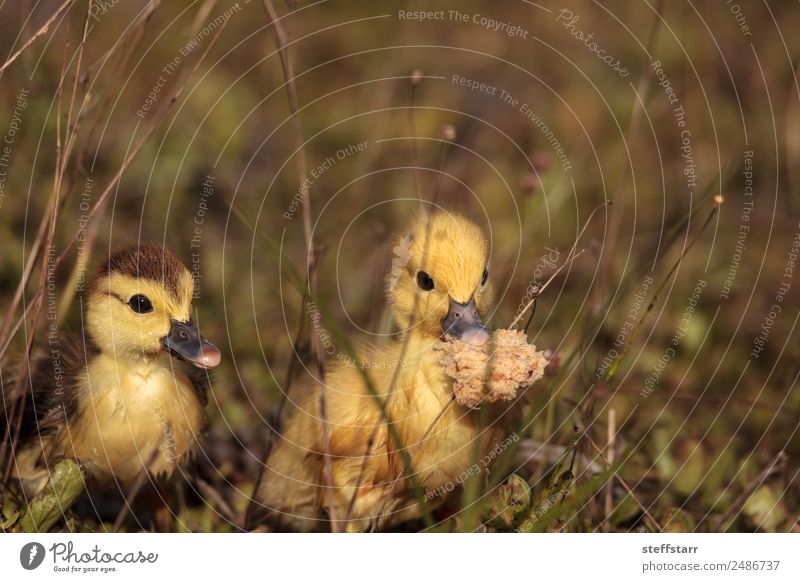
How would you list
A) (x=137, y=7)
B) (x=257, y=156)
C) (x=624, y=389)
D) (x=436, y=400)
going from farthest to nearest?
(x=257, y=156) → (x=137, y=7) → (x=624, y=389) → (x=436, y=400)

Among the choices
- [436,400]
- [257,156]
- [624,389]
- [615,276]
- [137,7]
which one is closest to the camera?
[436,400]

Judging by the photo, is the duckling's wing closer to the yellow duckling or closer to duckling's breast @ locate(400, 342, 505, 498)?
the yellow duckling

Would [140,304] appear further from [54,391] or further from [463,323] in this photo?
[463,323]

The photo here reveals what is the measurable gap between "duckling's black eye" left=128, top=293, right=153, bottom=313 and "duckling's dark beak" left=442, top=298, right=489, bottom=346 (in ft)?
1.74

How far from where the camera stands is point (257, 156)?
2732 millimetres

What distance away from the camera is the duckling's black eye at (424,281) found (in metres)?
1.68

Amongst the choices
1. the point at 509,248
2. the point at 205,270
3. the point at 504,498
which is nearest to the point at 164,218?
the point at 205,270

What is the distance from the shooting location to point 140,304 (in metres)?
1.69

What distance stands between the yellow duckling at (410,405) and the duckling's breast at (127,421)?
0.81 ft

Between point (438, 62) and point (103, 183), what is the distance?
107 cm

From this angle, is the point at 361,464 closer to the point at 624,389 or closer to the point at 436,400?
the point at 436,400
